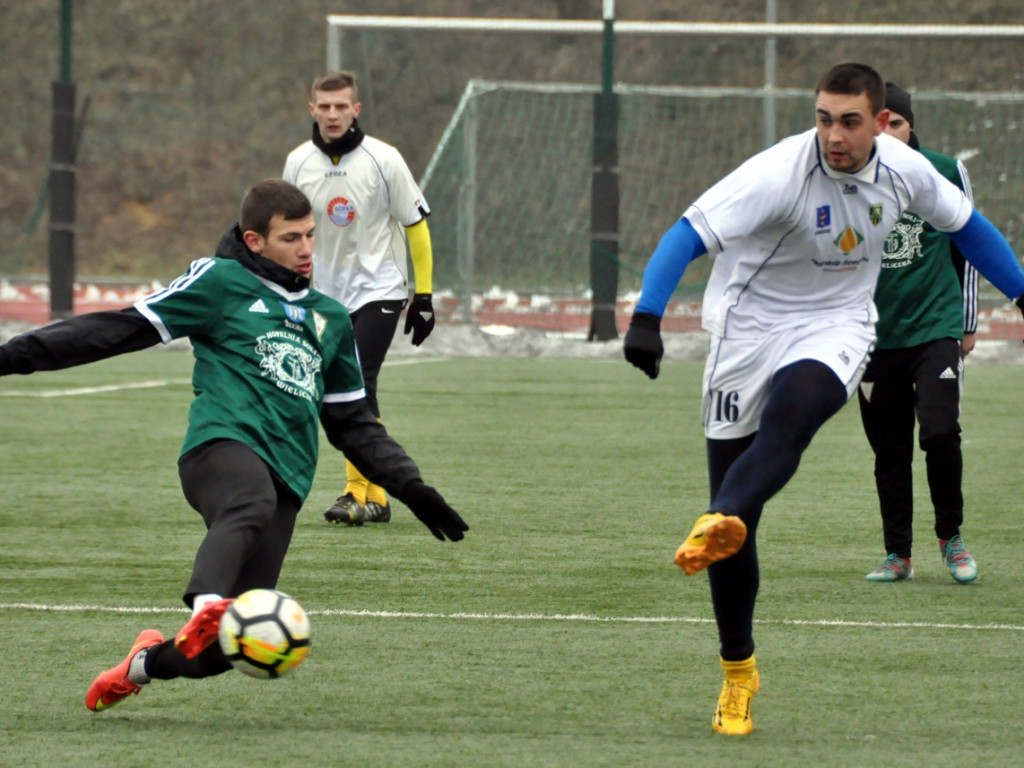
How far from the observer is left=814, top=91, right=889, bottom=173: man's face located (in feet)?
15.6

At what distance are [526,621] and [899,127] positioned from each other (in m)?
2.26

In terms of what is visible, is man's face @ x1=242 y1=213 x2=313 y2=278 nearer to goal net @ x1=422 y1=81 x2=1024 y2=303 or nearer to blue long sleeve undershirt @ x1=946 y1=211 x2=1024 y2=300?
blue long sleeve undershirt @ x1=946 y1=211 x2=1024 y2=300

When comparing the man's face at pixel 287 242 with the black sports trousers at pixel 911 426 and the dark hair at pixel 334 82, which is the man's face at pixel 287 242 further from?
the dark hair at pixel 334 82

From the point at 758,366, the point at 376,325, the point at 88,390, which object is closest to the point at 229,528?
the point at 758,366

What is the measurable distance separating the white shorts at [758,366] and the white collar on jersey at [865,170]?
0.40 meters

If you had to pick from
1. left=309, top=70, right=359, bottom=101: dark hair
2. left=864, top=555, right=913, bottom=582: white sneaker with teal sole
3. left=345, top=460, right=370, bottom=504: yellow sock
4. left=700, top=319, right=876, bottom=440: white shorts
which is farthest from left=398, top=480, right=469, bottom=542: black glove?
left=309, top=70, right=359, bottom=101: dark hair

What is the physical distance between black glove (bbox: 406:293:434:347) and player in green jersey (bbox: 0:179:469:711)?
3.86m

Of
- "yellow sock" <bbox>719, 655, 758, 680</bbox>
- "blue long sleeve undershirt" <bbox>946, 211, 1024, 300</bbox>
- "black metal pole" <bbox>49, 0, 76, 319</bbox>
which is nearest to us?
"yellow sock" <bbox>719, 655, 758, 680</bbox>

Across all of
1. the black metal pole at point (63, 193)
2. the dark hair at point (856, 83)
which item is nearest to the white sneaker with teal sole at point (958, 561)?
the dark hair at point (856, 83)

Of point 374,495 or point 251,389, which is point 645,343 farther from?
point 374,495

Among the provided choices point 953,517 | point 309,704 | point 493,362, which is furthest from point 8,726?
point 493,362

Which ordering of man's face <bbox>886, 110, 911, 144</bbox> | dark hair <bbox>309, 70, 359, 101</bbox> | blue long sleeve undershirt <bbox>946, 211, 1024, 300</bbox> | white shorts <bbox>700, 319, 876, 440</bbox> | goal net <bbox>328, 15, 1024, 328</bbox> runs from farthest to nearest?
goal net <bbox>328, 15, 1024, 328</bbox> → dark hair <bbox>309, 70, 359, 101</bbox> → man's face <bbox>886, 110, 911, 144</bbox> → blue long sleeve undershirt <bbox>946, 211, 1024, 300</bbox> → white shorts <bbox>700, 319, 876, 440</bbox>

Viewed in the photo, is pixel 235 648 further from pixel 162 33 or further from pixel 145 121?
pixel 162 33

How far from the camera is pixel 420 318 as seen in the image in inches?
350
